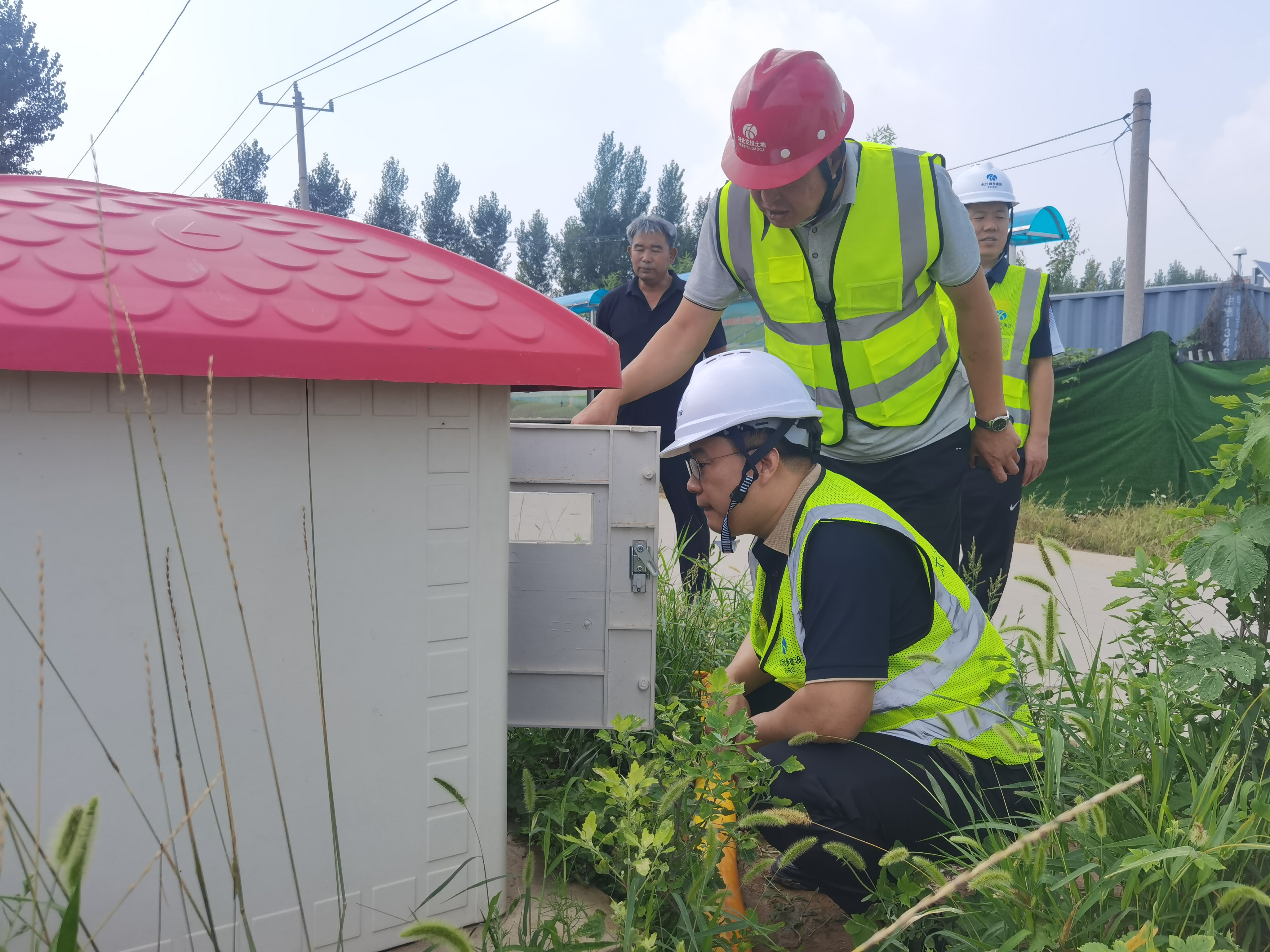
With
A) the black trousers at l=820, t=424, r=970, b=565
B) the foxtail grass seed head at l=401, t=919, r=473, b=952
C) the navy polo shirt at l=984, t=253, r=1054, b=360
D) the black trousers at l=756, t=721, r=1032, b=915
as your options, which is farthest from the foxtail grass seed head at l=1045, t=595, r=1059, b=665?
the navy polo shirt at l=984, t=253, r=1054, b=360

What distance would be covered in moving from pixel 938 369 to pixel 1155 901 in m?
1.62

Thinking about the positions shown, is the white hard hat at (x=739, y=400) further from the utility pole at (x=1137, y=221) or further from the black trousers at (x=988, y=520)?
the utility pole at (x=1137, y=221)

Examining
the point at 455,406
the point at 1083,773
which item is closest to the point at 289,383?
the point at 455,406

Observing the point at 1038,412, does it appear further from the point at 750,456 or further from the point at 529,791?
the point at 529,791

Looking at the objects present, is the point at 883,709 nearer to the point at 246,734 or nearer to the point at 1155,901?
the point at 1155,901

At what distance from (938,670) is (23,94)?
30.9m

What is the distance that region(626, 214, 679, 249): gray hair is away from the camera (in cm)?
499

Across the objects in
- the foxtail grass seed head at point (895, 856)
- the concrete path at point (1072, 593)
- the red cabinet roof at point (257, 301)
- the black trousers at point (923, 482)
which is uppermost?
the red cabinet roof at point (257, 301)

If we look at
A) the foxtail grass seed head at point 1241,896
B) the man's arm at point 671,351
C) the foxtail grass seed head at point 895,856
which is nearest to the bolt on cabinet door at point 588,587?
the man's arm at point 671,351

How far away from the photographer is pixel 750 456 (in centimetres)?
207

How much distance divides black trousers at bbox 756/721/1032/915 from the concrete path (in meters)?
1.81

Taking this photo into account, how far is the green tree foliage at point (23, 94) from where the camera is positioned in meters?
25.2

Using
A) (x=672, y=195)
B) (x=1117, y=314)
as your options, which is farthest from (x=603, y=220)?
(x=1117, y=314)

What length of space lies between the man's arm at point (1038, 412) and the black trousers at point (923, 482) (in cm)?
118
